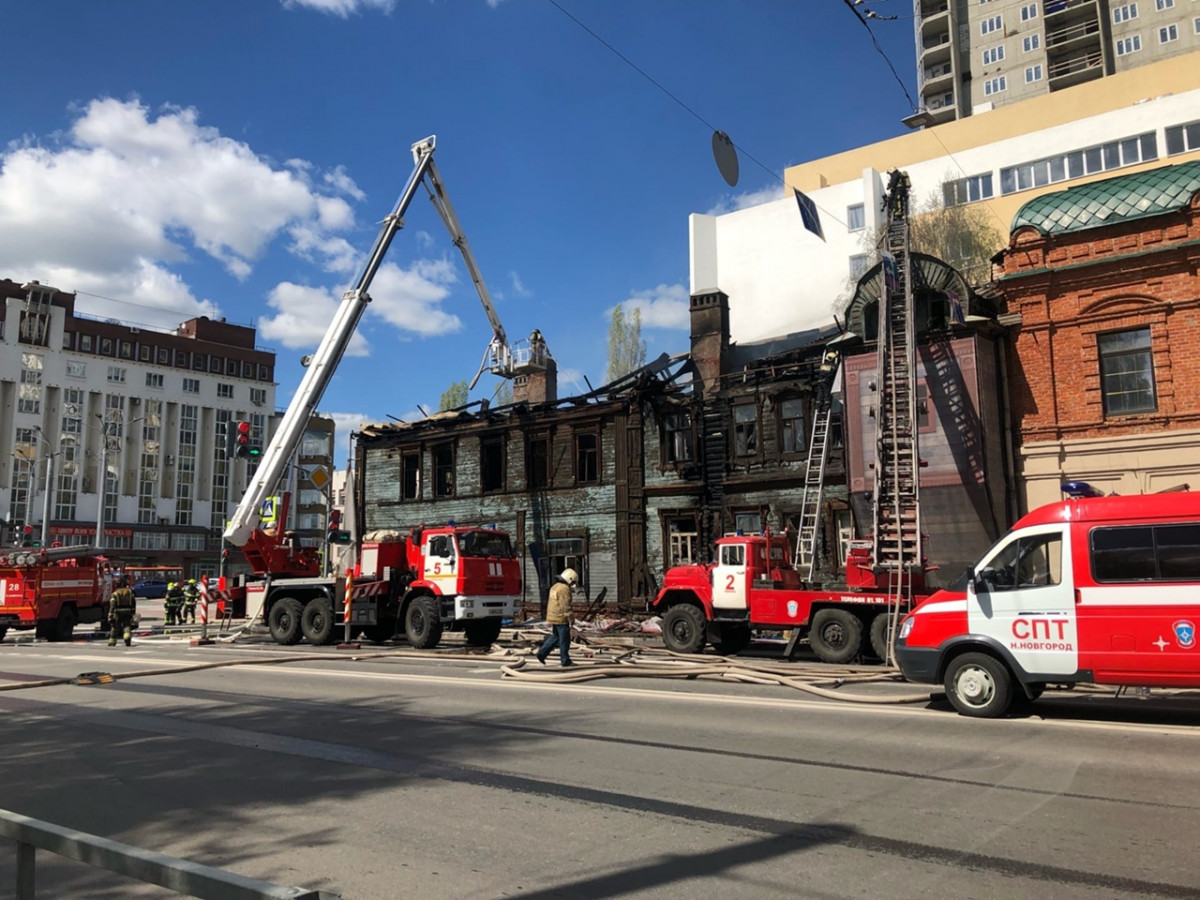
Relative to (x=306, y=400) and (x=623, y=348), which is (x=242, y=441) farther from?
(x=623, y=348)

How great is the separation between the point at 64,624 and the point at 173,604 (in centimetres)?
518

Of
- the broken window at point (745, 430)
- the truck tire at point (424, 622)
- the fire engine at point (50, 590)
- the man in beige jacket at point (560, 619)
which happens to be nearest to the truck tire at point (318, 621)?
the truck tire at point (424, 622)

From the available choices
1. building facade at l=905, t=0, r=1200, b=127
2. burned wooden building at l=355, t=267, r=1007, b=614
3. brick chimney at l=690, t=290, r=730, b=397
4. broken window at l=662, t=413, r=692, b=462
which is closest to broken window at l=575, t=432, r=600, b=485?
burned wooden building at l=355, t=267, r=1007, b=614

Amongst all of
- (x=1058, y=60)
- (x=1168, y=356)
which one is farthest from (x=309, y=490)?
(x=1168, y=356)

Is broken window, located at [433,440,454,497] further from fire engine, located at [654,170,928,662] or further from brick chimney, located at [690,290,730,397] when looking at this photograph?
fire engine, located at [654,170,928,662]

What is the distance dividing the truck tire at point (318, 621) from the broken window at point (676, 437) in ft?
37.7

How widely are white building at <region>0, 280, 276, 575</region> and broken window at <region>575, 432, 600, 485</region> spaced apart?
54.3m

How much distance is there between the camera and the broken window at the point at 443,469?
32969 millimetres

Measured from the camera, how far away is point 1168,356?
773 inches

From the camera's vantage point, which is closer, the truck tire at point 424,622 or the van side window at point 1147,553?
the van side window at point 1147,553

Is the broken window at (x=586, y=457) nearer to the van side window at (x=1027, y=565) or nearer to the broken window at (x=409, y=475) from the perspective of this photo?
the broken window at (x=409, y=475)

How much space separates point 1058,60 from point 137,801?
75.7m

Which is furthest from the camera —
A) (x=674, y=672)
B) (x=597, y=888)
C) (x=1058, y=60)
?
(x=1058, y=60)

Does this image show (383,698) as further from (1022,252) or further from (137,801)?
(1022,252)
